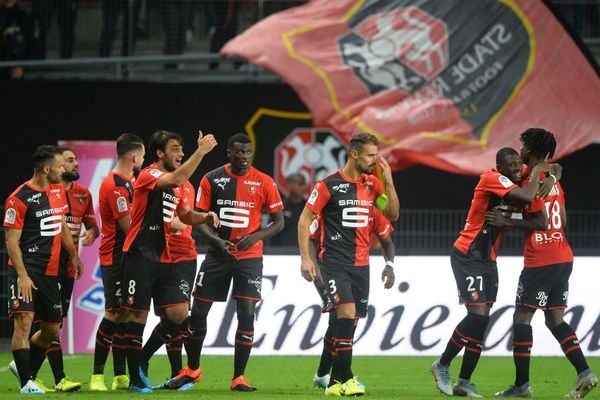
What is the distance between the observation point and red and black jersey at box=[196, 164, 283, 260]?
41.7ft

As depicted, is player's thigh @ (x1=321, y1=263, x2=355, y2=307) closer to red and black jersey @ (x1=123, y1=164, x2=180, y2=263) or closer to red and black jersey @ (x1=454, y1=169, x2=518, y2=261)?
red and black jersey @ (x1=454, y1=169, x2=518, y2=261)

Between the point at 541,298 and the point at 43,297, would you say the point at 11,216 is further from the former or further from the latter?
the point at 541,298

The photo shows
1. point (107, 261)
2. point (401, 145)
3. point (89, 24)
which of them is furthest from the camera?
point (89, 24)

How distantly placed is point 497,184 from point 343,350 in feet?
6.58

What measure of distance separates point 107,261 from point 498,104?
6.93 metres

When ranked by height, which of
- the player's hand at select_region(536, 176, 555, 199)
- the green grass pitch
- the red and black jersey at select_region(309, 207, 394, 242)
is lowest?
the green grass pitch

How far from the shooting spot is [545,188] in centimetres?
1168

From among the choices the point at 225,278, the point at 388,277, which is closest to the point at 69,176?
the point at 225,278

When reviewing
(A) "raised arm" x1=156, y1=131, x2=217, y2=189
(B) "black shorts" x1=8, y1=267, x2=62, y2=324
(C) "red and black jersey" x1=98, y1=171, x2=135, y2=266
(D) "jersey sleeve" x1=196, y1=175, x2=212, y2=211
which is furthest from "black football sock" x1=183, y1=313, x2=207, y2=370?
(A) "raised arm" x1=156, y1=131, x2=217, y2=189

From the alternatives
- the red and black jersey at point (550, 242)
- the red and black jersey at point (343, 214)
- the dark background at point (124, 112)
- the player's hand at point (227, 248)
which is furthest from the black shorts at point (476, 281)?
the dark background at point (124, 112)

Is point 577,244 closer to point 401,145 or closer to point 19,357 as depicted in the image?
point 401,145

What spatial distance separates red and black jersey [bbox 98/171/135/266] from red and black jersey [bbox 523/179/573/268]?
3782mm

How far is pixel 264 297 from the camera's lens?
53.8 ft

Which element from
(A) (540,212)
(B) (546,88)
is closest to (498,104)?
(B) (546,88)
